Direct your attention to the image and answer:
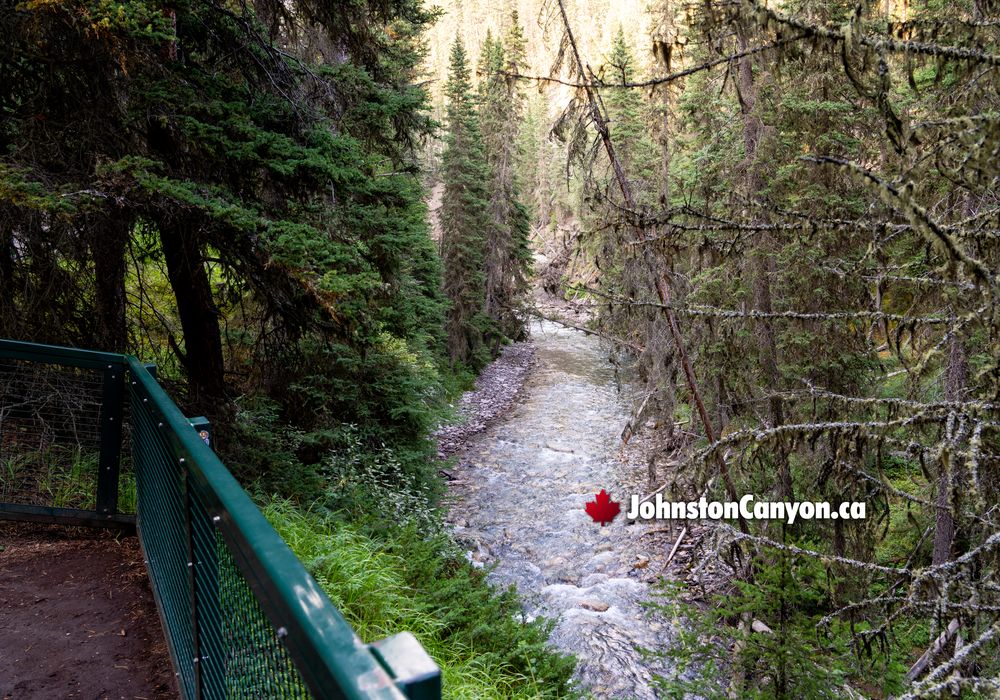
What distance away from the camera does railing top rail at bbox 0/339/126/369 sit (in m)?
4.73

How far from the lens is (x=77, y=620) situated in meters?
3.92

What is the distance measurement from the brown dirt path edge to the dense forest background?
1.55 m

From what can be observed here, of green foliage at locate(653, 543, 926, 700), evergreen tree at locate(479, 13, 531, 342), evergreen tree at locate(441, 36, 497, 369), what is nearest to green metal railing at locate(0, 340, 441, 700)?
green foliage at locate(653, 543, 926, 700)

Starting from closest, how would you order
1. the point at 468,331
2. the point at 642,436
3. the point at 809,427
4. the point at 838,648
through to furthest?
the point at 809,427 → the point at 838,648 → the point at 642,436 → the point at 468,331

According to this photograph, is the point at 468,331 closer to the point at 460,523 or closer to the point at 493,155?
the point at 493,155

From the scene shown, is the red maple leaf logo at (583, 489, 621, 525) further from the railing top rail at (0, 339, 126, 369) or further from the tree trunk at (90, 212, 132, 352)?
the railing top rail at (0, 339, 126, 369)

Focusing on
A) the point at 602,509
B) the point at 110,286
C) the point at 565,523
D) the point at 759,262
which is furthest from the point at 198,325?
the point at 602,509

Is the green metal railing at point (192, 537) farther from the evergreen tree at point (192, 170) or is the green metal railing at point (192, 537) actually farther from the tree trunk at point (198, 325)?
the tree trunk at point (198, 325)

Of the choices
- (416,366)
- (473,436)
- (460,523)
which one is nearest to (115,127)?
(416,366)

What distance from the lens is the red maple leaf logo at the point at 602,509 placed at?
13234mm

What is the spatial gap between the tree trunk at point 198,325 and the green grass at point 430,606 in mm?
1525

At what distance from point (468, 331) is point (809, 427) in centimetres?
2329

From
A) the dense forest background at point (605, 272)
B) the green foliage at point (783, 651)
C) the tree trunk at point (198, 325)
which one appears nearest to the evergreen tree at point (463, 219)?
the dense forest background at point (605, 272)

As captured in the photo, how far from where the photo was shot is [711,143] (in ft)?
43.9
